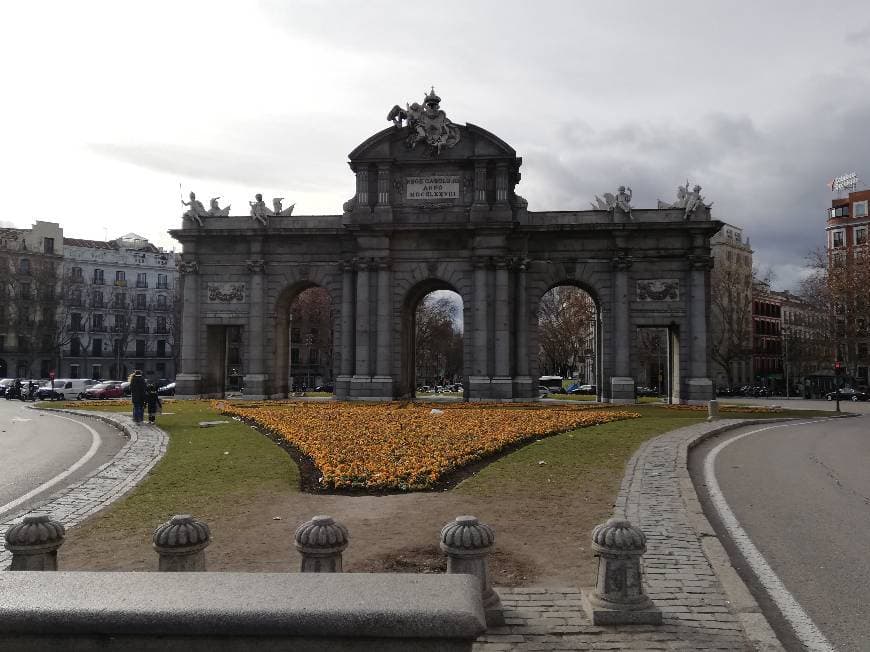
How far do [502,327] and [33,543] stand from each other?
33.4 meters

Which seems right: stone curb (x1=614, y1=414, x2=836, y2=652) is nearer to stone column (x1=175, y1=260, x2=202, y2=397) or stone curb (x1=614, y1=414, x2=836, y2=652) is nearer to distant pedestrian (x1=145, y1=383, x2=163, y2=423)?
distant pedestrian (x1=145, y1=383, x2=163, y2=423)

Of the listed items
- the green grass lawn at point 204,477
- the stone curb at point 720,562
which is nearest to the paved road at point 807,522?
the stone curb at point 720,562

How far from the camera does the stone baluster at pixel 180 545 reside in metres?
6.11

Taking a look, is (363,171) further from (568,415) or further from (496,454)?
(496,454)

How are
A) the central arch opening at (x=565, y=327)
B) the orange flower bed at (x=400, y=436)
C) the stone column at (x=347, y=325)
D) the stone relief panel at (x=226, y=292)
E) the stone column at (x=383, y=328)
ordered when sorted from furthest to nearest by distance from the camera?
the central arch opening at (x=565, y=327) < the stone relief panel at (x=226, y=292) < the stone column at (x=347, y=325) < the stone column at (x=383, y=328) < the orange flower bed at (x=400, y=436)

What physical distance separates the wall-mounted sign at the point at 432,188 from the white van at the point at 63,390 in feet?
94.9

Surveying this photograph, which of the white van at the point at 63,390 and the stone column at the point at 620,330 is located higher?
the stone column at the point at 620,330

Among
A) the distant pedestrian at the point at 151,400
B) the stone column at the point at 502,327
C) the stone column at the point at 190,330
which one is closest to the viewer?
the distant pedestrian at the point at 151,400

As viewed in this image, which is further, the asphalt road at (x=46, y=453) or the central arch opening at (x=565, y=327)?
the central arch opening at (x=565, y=327)

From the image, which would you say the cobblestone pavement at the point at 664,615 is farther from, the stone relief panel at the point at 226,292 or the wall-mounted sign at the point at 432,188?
the stone relief panel at the point at 226,292

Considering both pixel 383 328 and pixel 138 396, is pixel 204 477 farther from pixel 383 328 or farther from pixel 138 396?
pixel 383 328

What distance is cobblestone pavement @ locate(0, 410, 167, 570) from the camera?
10305 mm

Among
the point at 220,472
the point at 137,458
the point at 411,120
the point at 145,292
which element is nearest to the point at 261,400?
the point at 411,120

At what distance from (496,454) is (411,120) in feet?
86.7
